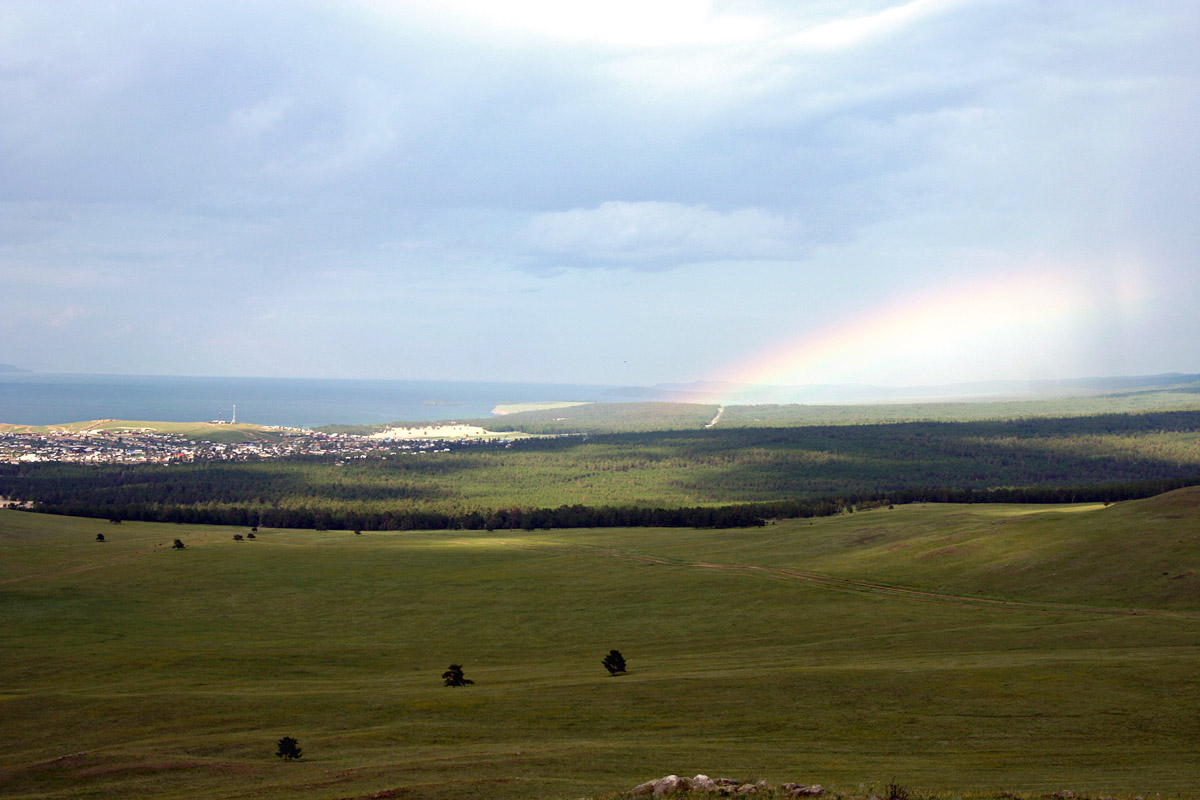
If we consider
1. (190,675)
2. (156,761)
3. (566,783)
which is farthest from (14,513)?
(566,783)

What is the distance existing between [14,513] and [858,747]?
156 meters

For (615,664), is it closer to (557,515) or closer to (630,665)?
(630,665)

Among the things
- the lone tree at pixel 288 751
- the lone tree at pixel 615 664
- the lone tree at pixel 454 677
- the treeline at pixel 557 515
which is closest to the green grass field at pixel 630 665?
the lone tree at pixel 288 751

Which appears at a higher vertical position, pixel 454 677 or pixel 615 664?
pixel 615 664

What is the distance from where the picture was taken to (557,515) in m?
159

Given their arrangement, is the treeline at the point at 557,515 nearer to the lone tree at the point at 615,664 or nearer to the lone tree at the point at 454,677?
the lone tree at the point at 615,664

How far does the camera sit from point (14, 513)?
5325 inches

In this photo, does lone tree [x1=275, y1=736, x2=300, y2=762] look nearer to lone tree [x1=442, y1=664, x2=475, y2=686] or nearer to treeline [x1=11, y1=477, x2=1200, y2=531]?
lone tree [x1=442, y1=664, x2=475, y2=686]

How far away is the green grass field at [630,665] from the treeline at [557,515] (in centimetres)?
3958

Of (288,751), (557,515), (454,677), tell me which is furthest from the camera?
(557,515)

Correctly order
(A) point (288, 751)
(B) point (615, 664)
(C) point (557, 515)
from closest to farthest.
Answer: (A) point (288, 751) → (B) point (615, 664) → (C) point (557, 515)

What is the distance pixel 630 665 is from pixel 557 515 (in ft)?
353

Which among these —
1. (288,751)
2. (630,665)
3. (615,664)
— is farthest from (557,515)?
(288,751)

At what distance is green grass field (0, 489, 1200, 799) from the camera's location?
28.5 metres
